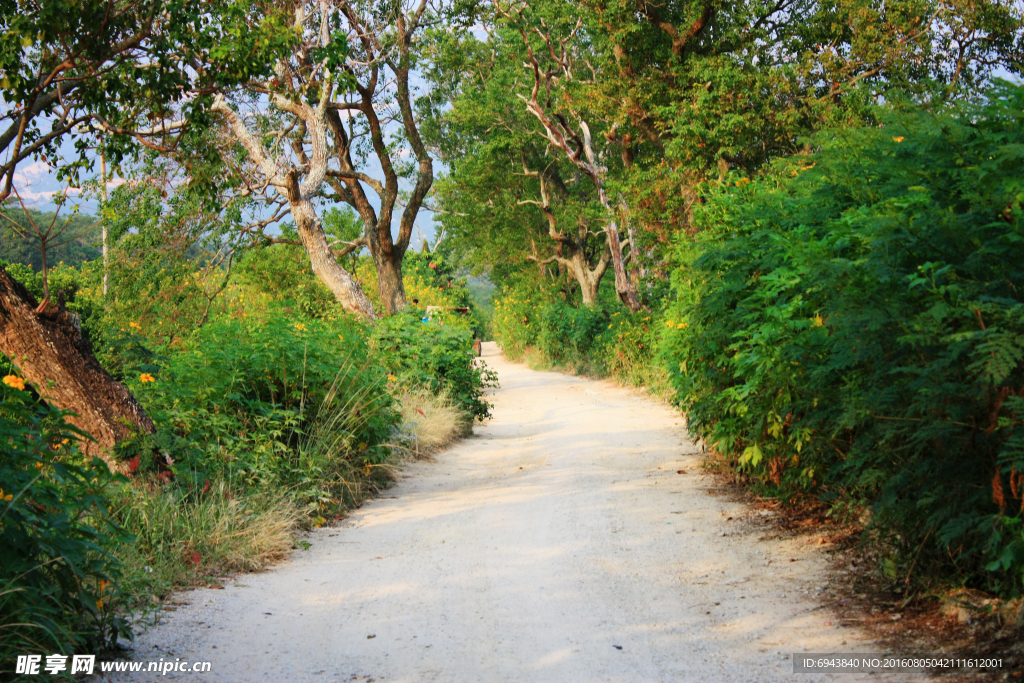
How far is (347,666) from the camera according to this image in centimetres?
366

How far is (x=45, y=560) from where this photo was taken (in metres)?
3.07

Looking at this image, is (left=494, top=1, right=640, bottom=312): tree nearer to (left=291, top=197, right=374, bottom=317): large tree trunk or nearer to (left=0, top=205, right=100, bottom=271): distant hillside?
(left=291, top=197, right=374, bottom=317): large tree trunk

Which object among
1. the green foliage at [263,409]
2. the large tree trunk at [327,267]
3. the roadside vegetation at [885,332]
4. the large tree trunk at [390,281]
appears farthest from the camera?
the large tree trunk at [390,281]

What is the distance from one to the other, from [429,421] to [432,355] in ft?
5.78

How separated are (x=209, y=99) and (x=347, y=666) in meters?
5.28

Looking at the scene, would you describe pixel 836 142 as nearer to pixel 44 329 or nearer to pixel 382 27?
pixel 44 329

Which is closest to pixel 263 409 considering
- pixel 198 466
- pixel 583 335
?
pixel 198 466

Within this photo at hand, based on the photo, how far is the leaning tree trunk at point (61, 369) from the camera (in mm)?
5461

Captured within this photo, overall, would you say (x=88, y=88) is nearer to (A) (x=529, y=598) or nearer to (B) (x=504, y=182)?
(A) (x=529, y=598)

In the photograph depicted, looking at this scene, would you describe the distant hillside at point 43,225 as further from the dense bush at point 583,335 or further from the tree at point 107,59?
the dense bush at point 583,335

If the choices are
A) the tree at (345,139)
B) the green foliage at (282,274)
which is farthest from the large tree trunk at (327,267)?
the green foliage at (282,274)

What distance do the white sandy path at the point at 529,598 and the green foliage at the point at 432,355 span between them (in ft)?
12.1

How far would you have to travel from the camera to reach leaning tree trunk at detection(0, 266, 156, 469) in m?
5.46

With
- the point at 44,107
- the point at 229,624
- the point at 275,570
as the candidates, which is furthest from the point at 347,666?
the point at 44,107
